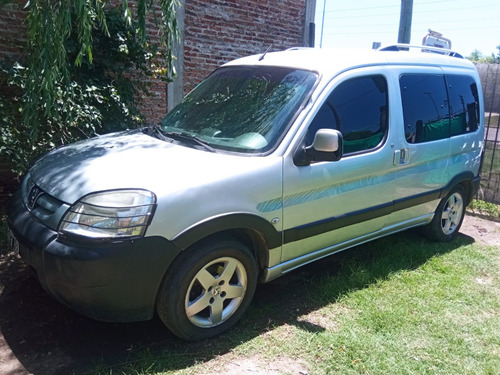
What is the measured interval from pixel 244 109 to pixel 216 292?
1.47 m

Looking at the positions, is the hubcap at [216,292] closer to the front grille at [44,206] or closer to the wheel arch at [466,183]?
the front grille at [44,206]

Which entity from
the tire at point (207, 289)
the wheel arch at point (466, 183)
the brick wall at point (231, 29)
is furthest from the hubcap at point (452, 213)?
the brick wall at point (231, 29)

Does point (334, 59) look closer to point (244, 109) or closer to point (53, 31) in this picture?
point (244, 109)

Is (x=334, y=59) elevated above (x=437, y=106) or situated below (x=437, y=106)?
above

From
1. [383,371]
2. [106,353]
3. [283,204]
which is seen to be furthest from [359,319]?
[106,353]

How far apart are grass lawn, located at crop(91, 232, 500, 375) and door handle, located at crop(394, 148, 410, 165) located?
1.04 metres

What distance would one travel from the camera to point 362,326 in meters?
3.37

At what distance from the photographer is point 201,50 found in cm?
752

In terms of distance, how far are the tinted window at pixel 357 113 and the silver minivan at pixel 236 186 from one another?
Answer: 0.04 feet

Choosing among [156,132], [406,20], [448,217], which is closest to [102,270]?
[156,132]

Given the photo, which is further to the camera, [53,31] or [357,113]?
[357,113]

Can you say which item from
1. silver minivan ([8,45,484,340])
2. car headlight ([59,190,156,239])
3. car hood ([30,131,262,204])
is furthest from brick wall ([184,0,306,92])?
car headlight ([59,190,156,239])

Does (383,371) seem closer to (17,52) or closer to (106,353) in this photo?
(106,353)

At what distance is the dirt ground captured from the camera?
2.76 m
